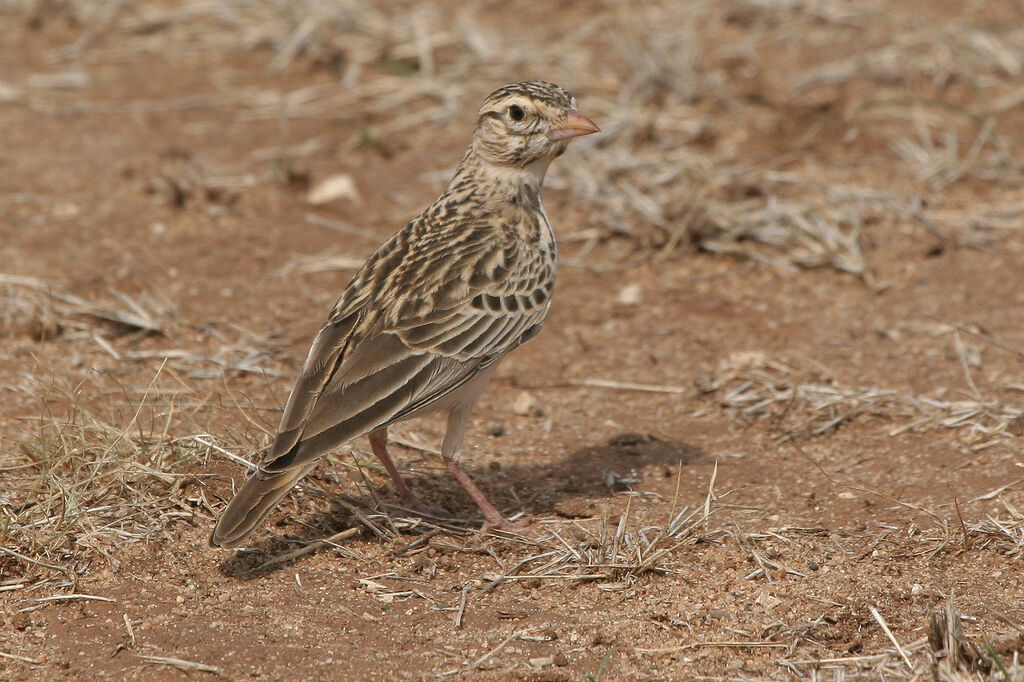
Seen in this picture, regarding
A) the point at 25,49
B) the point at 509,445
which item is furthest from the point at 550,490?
the point at 25,49

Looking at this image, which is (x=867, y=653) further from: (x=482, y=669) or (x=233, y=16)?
(x=233, y=16)

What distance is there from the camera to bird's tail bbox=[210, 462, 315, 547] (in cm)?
468

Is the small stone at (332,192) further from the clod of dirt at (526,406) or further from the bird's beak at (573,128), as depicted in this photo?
the bird's beak at (573,128)

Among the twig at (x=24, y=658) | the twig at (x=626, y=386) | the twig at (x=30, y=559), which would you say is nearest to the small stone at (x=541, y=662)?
the twig at (x=24, y=658)

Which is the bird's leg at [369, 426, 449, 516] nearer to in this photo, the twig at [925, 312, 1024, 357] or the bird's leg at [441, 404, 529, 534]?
the bird's leg at [441, 404, 529, 534]

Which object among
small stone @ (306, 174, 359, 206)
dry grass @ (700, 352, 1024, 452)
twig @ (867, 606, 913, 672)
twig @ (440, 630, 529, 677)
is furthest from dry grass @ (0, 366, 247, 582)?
small stone @ (306, 174, 359, 206)

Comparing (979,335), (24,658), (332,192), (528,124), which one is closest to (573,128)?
(528,124)

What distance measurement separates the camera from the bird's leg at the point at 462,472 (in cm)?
547

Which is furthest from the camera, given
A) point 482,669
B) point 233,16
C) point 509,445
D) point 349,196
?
point 233,16

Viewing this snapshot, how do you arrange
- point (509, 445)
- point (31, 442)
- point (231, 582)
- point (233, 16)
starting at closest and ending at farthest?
point (231, 582) → point (31, 442) → point (509, 445) → point (233, 16)

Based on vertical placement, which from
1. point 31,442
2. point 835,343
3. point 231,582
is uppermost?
point 31,442

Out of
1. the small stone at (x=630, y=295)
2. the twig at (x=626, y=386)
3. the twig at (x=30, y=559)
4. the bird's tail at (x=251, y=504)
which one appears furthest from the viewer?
the small stone at (x=630, y=295)

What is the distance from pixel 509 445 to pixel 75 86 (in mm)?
6353

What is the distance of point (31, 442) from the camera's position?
18.0ft
